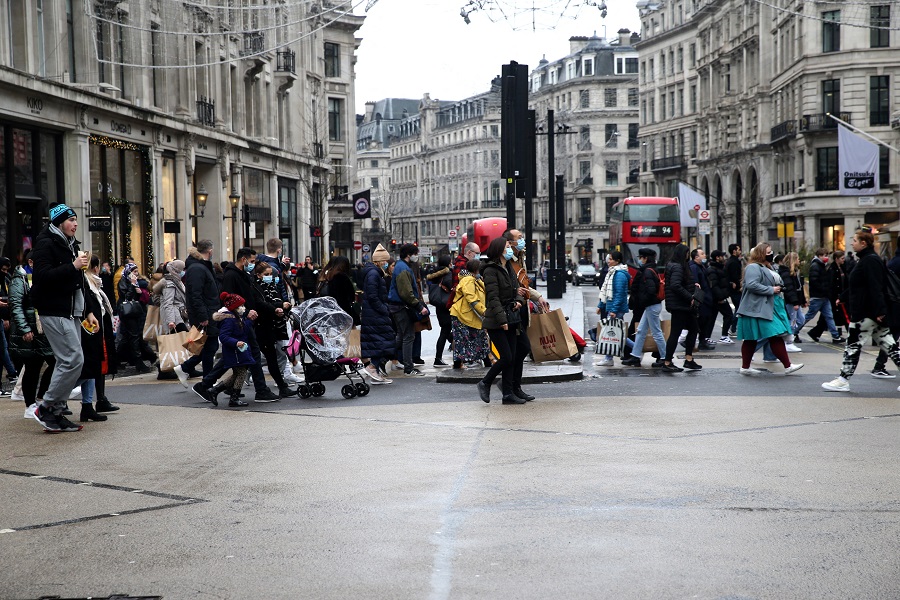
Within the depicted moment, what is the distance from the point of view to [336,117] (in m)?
A: 66.1

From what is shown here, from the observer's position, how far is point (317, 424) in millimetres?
11141

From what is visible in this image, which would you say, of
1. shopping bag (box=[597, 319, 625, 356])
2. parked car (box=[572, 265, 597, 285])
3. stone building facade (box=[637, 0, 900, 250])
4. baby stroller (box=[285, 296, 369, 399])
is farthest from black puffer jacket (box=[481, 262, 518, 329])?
parked car (box=[572, 265, 597, 285])

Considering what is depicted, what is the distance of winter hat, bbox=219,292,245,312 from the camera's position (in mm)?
12633

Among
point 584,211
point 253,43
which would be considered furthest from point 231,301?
point 584,211

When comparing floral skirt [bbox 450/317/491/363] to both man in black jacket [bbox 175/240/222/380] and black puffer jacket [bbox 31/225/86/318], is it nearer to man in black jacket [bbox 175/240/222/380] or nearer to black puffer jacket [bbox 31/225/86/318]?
man in black jacket [bbox 175/240/222/380]

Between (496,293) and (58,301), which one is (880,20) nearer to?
(496,293)

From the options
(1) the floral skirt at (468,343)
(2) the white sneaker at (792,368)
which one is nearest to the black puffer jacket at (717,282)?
(2) the white sneaker at (792,368)

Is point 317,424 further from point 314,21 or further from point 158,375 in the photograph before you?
point 314,21

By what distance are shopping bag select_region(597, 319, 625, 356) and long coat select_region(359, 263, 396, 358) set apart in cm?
354

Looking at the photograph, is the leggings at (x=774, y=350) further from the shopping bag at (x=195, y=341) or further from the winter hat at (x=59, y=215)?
the winter hat at (x=59, y=215)

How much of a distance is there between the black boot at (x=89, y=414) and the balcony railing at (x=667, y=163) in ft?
282

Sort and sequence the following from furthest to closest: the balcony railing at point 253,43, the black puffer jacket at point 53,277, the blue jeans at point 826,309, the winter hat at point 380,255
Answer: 1. the balcony railing at point 253,43
2. the blue jeans at point 826,309
3. the winter hat at point 380,255
4. the black puffer jacket at point 53,277

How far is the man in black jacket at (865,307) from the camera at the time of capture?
13289mm

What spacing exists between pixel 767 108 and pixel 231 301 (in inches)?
2646
